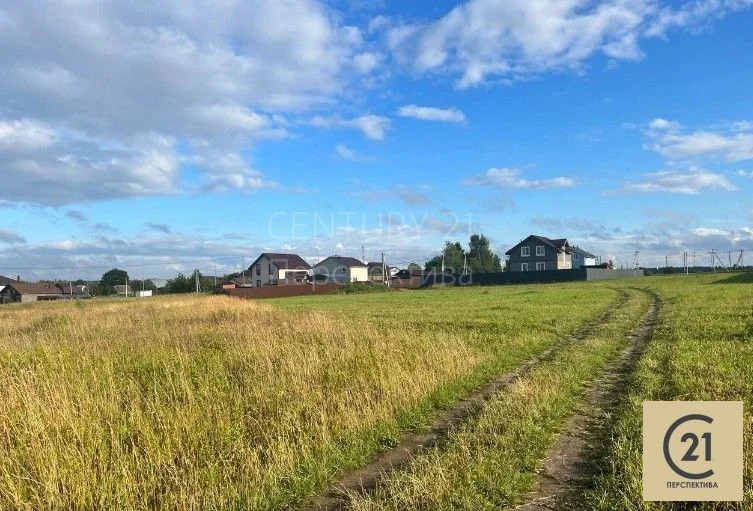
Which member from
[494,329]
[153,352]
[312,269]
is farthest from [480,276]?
[153,352]

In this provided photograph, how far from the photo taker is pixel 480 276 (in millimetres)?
71438

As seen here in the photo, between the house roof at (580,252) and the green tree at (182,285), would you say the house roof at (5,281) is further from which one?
the house roof at (580,252)

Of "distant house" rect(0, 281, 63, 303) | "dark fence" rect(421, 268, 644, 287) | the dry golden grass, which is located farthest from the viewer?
"distant house" rect(0, 281, 63, 303)

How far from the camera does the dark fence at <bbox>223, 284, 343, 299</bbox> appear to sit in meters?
58.7

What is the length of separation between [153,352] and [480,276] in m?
64.6

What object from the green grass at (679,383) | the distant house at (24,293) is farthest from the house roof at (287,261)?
the green grass at (679,383)

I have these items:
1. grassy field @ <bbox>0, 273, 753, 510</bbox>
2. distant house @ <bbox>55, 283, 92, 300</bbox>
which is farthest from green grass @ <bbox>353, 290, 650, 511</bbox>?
distant house @ <bbox>55, 283, 92, 300</bbox>

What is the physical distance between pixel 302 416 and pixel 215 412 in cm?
110

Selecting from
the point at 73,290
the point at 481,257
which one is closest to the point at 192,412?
the point at 481,257

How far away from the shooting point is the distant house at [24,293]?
91312mm

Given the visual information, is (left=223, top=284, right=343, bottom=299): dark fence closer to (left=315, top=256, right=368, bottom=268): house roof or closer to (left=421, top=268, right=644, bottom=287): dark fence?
(left=421, top=268, right=644, bottom=287): dark fence

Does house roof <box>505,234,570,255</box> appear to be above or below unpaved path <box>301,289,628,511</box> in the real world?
above

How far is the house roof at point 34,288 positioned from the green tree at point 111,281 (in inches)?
368

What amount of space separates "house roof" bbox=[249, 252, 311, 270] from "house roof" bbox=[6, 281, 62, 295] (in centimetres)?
3948
